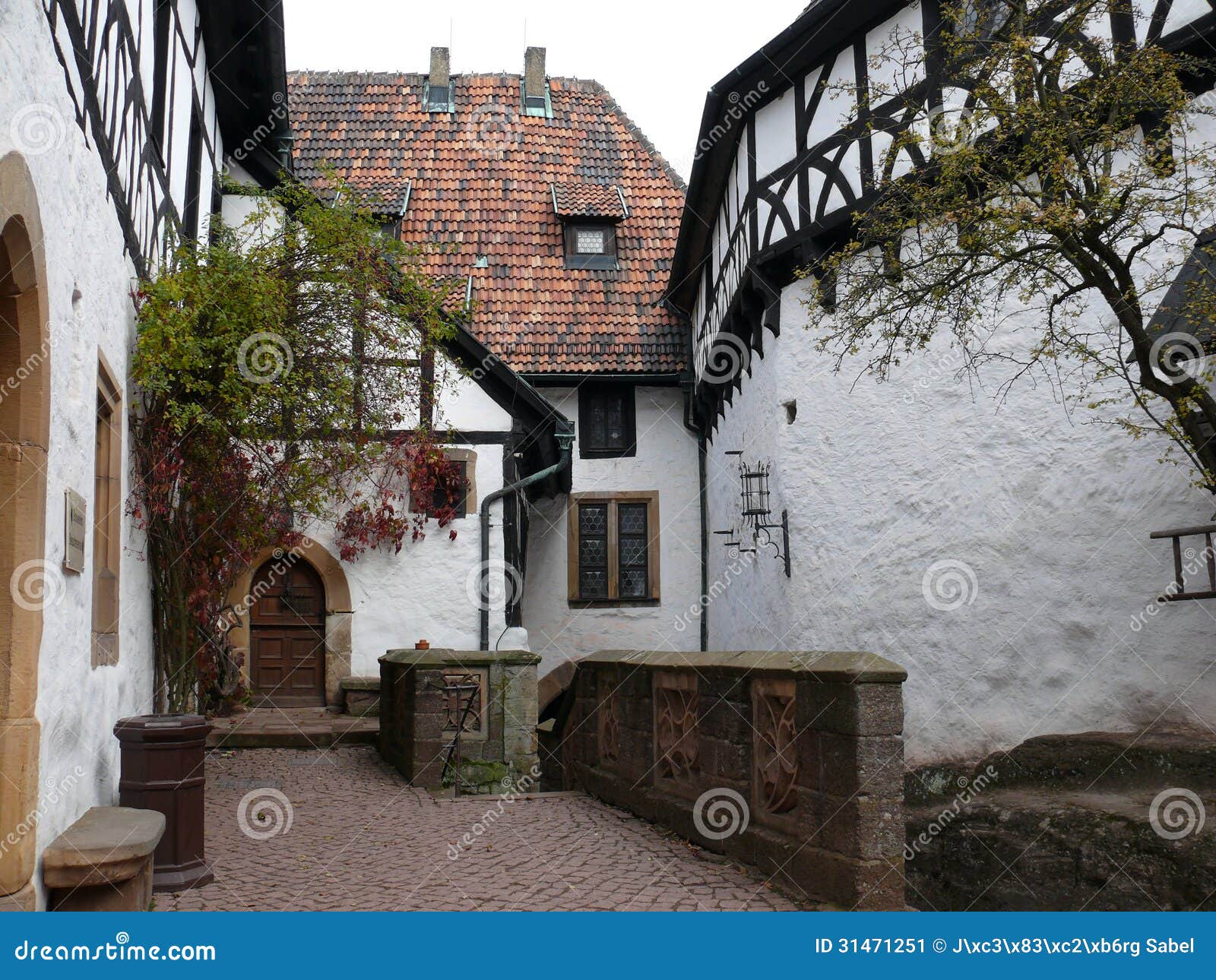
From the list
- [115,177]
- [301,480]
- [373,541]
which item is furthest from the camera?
[373,541]

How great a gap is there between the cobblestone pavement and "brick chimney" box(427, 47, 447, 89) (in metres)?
15.1

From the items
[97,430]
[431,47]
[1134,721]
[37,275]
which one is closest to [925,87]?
[1134,721]

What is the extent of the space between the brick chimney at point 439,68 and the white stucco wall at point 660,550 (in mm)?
6963

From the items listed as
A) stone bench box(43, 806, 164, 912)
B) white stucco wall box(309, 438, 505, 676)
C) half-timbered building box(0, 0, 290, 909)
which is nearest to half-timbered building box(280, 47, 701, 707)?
white stucco wall box(309, 438, 505, 676)

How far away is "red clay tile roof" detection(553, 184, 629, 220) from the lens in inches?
743

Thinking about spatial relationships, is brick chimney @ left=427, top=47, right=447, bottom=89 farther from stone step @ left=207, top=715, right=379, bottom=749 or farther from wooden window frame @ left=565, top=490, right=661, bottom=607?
stone step @ left=207, top=715, right=379, bottom=749

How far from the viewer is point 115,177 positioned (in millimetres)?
6926

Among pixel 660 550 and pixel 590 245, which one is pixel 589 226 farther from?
pixel 660 550

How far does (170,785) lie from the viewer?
5.87 meters

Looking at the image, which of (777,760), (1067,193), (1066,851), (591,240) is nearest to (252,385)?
(777,760)

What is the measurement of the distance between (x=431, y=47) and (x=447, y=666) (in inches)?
587

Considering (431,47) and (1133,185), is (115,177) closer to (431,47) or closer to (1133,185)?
(1133,185)

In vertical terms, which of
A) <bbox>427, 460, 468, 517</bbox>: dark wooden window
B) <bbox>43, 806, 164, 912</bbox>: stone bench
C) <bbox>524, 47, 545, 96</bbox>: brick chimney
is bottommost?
<bbox>43, 806, 164, 912</bbox>: stone bench

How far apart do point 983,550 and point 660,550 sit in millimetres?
7767
